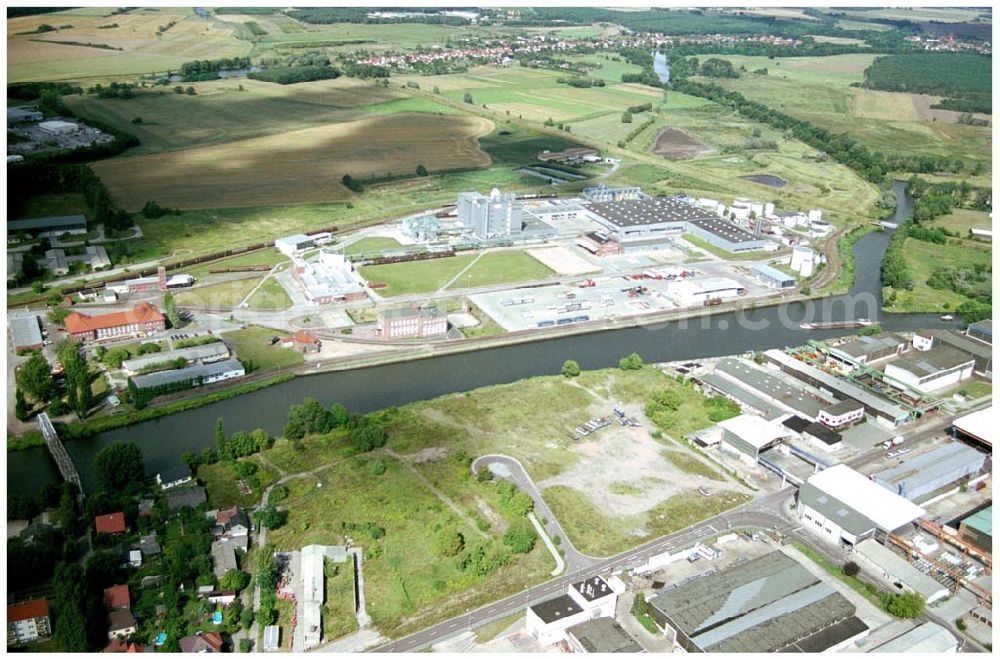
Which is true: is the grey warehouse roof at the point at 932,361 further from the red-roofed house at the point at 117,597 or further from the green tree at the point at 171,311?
the green tree at the point at 171,311

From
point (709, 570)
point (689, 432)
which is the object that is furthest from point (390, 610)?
point (689, 432)

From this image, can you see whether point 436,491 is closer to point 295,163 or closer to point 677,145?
point 295,163

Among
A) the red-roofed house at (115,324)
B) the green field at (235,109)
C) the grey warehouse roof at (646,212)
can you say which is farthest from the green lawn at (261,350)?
the green field at (235,109)

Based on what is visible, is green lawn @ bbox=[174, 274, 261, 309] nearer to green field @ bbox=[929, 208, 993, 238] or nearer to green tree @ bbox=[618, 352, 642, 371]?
green tree @ bbox=[618, 352, 642, 371]

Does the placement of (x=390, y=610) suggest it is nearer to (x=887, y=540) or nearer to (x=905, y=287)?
(x=887, y=540)

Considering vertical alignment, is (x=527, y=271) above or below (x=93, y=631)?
above
